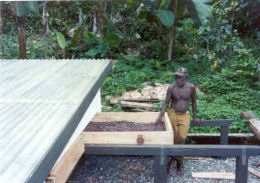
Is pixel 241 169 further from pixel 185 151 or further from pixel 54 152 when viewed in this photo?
pixel 54 152

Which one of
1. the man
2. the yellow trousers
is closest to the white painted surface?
the man

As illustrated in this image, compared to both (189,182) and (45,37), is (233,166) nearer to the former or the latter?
(189,182)

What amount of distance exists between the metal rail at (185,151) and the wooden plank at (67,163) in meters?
0.23

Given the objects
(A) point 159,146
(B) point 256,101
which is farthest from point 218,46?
(A) point 159,146

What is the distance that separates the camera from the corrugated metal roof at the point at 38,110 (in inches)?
55.7

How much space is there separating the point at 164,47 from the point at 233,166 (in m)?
5.16

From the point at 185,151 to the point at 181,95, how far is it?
2.81 feet

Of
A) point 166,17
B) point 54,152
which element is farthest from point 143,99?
point 54,152

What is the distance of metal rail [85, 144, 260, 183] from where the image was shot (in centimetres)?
333

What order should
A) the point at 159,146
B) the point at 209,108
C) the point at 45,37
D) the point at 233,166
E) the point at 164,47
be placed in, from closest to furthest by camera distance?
1. the point at 159,146
2. the point at 233,166
3. the point at 209,108
4. the point at 164,47
5. the point at 45,37

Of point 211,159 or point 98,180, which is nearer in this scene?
point 98,180

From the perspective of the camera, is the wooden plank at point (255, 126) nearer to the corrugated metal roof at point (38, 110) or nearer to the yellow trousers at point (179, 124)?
the yellow trousers at point (179, 124)

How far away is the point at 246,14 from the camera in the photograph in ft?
34.0

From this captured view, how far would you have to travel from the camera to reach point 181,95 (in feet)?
13.1
